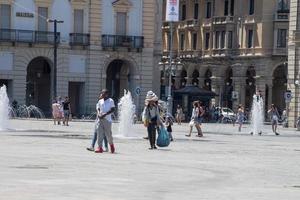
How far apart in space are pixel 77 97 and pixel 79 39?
5.39 metres

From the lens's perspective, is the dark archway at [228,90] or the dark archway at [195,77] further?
the dark archway at [195,77]

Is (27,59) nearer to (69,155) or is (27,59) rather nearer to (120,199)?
(69,155)

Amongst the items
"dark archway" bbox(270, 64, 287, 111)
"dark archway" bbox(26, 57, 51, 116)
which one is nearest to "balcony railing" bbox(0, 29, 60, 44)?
"dark archway" bbox(26, 57, 51, 116)

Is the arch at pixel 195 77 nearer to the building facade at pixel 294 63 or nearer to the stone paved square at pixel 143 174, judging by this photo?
the building facade at pixel 294 63

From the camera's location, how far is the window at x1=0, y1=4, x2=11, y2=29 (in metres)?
67.4

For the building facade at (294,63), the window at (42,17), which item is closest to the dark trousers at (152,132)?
the building facade at (294,63)

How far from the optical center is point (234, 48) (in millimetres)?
89938

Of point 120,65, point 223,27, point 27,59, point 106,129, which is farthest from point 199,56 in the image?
point 106,129

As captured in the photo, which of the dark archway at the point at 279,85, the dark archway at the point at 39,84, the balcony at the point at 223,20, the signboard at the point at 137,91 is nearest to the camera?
the signboard at the point at 137,91

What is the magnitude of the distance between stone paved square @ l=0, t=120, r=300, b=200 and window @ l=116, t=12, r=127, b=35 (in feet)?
139

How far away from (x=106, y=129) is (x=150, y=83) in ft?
153

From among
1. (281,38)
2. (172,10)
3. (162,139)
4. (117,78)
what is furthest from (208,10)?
(162,139)

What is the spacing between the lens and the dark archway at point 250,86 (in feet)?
291

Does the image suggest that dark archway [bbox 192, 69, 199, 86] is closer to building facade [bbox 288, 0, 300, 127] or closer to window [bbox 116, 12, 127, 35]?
window [bbox 116, 12, 127, 35]
